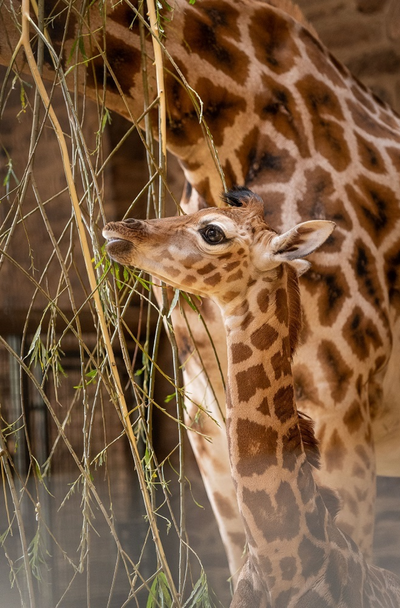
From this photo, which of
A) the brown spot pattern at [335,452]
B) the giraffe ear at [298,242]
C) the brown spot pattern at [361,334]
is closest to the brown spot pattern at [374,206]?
the brown spot pattern at [361,334]

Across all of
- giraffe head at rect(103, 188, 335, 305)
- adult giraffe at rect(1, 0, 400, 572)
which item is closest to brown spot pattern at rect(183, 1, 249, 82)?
adult giraffe at rect(1, 0, 400, 572)

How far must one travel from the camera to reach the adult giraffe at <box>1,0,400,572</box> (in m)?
0.90

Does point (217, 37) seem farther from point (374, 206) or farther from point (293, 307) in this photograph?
point (293, 307)

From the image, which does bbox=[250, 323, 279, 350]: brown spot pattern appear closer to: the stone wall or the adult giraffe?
the adult giraffe

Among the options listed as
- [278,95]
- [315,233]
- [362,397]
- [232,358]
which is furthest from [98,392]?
[278,95]

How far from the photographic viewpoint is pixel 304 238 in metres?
0.62

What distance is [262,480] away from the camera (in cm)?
65

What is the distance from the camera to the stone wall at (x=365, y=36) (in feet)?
4.88

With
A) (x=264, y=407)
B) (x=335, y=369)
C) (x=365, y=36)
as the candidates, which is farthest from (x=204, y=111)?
(x=365, y=36)

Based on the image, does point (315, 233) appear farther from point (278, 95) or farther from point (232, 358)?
point (278, 95)

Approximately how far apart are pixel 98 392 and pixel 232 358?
0.12 metres

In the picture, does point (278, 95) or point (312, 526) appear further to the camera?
point (278, 95)

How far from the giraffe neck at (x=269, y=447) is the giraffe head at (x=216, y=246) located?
1.0 inches

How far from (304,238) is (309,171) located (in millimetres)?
360
